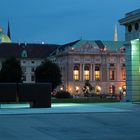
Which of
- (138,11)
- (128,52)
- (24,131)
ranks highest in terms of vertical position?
(138,11)

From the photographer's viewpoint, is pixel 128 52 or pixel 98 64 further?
pixel 98 64

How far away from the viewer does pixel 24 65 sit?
156750 mm

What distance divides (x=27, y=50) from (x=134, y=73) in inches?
4188

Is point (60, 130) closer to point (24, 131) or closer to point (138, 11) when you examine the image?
point (24, 131)

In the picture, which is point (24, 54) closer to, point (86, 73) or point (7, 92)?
point (86, 73)

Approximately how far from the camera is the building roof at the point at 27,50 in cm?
15300

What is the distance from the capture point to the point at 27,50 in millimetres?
155875

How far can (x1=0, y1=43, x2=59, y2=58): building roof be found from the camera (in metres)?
153

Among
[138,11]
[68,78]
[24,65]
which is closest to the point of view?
[138,11]

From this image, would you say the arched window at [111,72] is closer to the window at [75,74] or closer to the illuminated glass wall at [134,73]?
the window at [75,74]

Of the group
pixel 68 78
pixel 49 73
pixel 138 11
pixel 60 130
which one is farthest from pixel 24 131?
pixel 68 78

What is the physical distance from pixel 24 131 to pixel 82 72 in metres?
119

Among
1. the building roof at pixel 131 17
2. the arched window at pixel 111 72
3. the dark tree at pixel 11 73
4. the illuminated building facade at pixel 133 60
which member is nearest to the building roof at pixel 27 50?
the arched window at pixel 111 72

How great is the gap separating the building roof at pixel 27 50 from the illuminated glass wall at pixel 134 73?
103 meters
